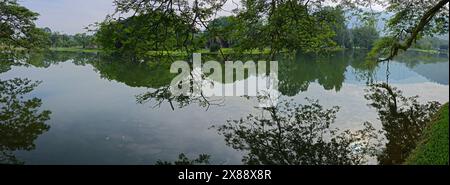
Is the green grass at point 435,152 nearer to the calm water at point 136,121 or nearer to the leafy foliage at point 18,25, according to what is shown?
the calm water at point 136,121

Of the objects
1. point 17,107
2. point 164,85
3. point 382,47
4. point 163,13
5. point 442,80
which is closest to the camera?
point 163,13

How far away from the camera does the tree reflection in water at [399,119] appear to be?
6741 millimetres

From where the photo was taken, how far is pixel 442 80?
19.8m

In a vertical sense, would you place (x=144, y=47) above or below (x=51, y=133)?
above

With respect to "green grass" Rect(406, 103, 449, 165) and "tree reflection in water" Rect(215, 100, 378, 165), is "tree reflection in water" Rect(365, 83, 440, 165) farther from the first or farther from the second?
"green grass" Rect(406, 103, 449, 165)

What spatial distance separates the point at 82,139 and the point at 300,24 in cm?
561

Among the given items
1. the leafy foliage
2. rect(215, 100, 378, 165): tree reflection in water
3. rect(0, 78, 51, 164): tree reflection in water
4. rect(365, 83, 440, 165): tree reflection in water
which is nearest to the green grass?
rect(365, 83, 440, 165): tree reflection in water

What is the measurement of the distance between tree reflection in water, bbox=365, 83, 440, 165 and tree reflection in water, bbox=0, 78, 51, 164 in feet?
20.6

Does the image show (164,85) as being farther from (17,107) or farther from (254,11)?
(254,11)

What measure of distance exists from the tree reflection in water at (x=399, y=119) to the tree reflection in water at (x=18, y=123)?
629 centimetres

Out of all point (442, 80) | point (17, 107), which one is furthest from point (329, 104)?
point (442, 80)

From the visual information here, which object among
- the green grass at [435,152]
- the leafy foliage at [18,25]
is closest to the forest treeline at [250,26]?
the leafy foliage at [18,25]

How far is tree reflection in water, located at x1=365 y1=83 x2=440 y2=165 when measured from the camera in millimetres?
6741

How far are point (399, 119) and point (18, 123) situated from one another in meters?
9.01
